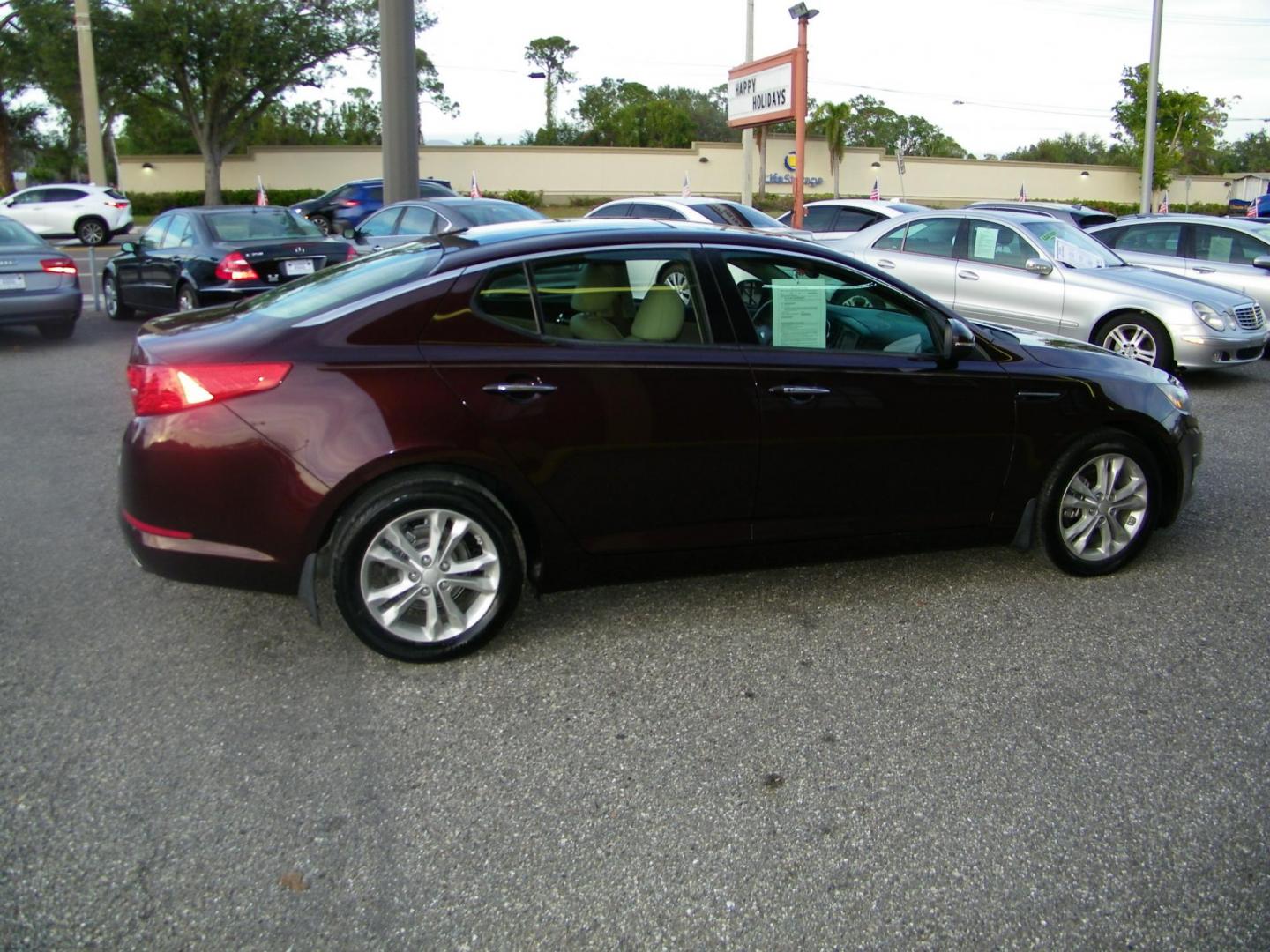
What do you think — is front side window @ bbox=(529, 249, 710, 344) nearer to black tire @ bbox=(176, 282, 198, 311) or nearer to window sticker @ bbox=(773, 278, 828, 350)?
window sticker @ bbox=(773, 278, 828, 350)

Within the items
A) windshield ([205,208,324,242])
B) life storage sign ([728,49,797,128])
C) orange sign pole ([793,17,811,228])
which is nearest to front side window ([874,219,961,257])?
windshield ([205,208,324,242])

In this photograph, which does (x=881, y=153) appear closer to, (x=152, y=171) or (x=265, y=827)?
(x=152, y=171)

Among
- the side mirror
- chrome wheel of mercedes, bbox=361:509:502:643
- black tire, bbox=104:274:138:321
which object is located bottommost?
chrome wheel of mercedes, bbox=361:509:502:643

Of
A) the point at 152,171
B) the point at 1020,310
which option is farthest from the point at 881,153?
the point at 1020,310

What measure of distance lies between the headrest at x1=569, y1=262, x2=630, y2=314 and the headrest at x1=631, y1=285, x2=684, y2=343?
4.2 inches

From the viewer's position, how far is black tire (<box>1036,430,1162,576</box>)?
16.4 feet

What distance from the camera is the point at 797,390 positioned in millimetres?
4543

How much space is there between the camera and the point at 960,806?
Result: 10.8ft

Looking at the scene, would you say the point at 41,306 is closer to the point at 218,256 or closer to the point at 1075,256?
the point at 218,256

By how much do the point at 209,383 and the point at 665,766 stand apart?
81.2 inches

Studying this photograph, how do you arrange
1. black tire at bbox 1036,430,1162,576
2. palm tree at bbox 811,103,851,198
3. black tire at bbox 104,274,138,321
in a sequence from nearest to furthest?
black tire at bbox 1036,430,1162,576, black tire at bbox 104,274,138,321, palm tree at bbox 811,103,851,198

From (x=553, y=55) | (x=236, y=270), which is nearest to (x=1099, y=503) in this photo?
(x=236, y=270)

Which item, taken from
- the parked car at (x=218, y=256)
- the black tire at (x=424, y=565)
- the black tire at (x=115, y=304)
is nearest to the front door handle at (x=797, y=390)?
the black tire at (x=424, y=565)

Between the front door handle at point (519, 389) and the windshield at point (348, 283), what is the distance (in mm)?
541
